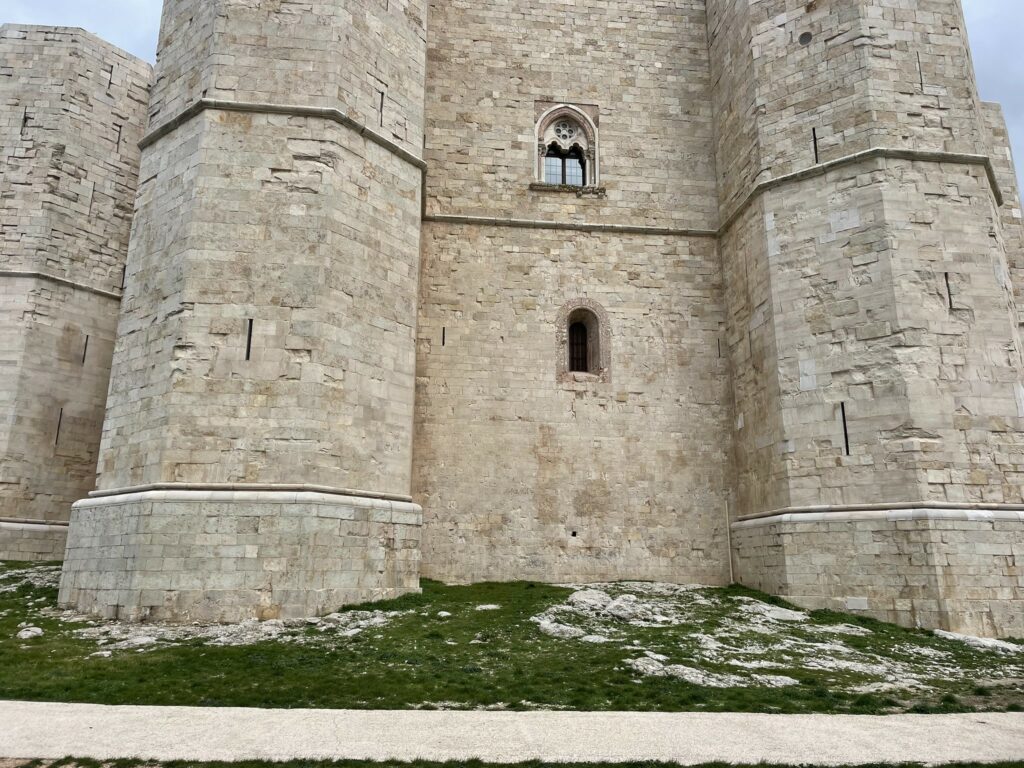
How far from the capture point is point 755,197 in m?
14.3

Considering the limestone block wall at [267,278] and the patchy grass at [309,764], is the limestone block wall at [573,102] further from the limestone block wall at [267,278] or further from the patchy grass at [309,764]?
the patchy grass at [309,764]

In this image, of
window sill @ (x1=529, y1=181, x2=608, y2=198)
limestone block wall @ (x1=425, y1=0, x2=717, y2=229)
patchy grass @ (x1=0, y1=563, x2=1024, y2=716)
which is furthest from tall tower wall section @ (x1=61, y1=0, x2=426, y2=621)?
window sill @ (x1=529, y1=181, x2=608, y2=198)

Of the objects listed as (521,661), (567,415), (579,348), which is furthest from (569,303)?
(521,661)

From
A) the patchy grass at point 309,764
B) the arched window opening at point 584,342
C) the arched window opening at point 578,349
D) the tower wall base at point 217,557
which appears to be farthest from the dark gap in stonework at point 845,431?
the patchy grass at point 309,764

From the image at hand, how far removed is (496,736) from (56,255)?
15.0m

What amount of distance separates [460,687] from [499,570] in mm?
6517

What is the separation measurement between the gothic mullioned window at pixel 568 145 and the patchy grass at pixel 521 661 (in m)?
9.34

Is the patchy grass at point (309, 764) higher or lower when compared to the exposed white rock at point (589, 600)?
lower

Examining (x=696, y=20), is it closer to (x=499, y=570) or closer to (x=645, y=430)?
(x=645, y=430)

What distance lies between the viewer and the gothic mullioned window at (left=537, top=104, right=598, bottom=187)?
53.6ft

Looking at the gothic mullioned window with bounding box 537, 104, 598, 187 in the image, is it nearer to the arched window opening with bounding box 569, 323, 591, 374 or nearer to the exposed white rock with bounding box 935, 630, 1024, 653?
the arched window opening with bounding box 569, 323, 591, 374

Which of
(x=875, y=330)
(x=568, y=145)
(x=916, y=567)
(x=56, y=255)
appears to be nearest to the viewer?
(x=916, y=567)

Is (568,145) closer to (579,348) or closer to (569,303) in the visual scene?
(569,303)

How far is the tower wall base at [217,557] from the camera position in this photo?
9969 millimetres
